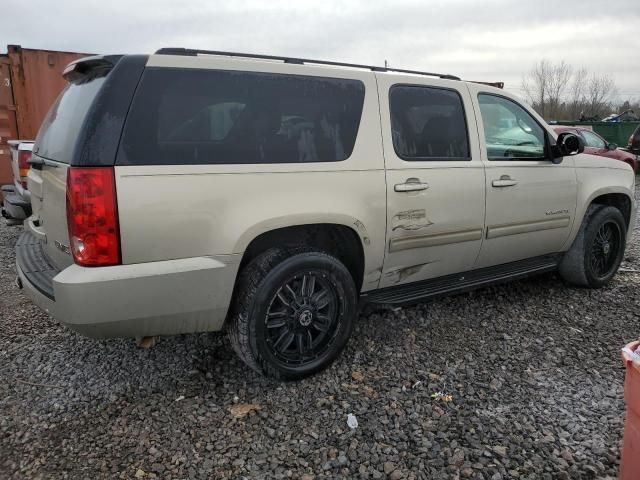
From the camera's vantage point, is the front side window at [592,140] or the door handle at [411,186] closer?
the door handle at [411,186]

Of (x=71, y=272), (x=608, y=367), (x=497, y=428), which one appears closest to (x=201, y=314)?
(x=71, y=272)

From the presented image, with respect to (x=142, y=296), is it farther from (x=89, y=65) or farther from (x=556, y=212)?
(x=556, y=212)

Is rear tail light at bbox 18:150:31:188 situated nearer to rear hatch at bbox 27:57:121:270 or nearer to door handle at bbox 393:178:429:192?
rear hatch at bbox 27:57:121:270

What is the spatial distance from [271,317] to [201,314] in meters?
0.43

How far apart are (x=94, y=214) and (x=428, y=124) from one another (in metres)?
2.26

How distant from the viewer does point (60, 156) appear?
2.74 m

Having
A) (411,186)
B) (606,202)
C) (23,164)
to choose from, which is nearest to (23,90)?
(23,164)

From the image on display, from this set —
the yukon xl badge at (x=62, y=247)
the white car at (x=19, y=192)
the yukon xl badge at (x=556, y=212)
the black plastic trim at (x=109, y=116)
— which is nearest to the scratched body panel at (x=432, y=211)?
the yukon xl badge at (x=556, y=212)

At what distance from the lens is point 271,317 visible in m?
3.01

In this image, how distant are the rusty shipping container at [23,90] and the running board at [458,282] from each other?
741 centimetres

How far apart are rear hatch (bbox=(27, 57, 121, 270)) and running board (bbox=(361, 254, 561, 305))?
186 centimetres

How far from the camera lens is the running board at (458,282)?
3539 mm

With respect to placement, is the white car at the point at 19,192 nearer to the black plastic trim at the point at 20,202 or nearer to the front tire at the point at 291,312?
the black plastic trim at the point at 20,202

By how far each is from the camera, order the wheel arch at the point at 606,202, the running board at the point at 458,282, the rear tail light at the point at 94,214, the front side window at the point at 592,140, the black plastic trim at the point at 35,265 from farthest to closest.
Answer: the front side window at the point at 592,140 < the wheel arch at the point at 606,202 < the running board at the point at 458,282 < the black plastic trim at the point at 35,265 < the rear tail light at the point at 94,214
